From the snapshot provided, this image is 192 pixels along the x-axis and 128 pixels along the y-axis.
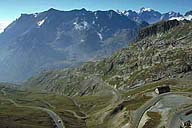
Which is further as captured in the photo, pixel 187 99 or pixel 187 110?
pixel 187 99

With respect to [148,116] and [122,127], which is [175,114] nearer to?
[148,116]

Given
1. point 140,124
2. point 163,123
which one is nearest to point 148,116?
point 140,124

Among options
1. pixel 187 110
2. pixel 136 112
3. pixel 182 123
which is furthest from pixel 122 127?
pixel 182 123

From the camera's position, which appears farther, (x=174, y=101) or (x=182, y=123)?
(x=174, y=101)

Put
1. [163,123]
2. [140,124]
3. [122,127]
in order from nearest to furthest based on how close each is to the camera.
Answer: [163,123], [140,124], [122,127]

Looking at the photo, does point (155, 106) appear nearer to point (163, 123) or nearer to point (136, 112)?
point (136, 112)

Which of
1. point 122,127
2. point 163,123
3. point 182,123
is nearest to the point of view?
point 182,123

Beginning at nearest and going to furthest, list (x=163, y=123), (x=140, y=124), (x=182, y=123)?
1. (x=182, y=123)
2. (x=163, y=123)
3. (x=140, y=124)

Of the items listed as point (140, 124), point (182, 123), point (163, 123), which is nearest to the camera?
point (182, 123)

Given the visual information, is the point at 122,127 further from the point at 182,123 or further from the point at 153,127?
the point at 182,123
